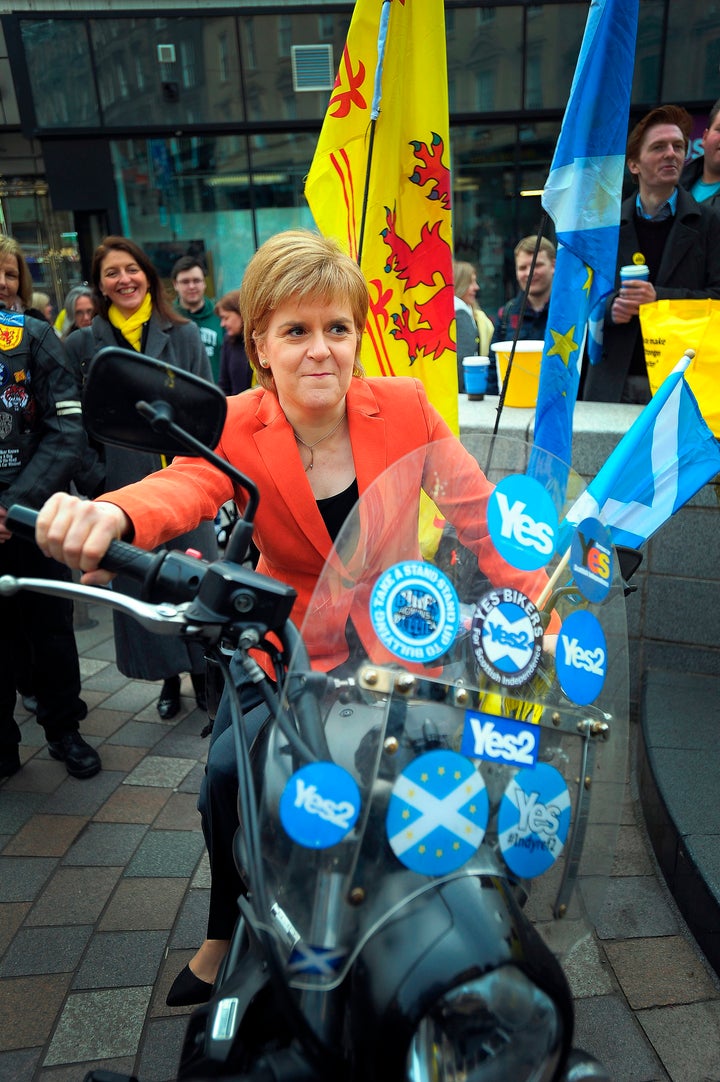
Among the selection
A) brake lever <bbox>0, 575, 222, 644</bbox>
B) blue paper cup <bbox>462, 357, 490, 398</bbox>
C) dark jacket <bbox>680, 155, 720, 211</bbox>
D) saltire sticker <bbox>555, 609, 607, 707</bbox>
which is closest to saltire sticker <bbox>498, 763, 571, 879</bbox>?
saltire sticker <bbox>555, 609, 607, 707</bbox>

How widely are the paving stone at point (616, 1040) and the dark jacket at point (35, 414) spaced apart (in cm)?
261

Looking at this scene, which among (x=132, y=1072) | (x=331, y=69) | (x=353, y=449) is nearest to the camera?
(x=353, y=449)

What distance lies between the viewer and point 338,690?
120cm

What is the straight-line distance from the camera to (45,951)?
8.32 feet

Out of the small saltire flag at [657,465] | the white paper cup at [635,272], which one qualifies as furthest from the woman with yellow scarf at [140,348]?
the small saltire flag at [657,465]

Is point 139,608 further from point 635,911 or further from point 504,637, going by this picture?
point 635,911

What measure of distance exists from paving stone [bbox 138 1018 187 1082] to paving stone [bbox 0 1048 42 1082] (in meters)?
0.27

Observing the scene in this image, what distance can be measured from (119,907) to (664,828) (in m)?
1.79

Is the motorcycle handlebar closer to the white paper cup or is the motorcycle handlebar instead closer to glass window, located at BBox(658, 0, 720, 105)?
the white paper cup

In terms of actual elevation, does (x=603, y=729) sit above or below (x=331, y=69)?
below

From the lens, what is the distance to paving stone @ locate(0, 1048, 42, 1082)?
2.07m

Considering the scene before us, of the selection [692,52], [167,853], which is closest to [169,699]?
[167,853]

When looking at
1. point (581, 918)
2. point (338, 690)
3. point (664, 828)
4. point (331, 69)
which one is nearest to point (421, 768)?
point (338, 690)

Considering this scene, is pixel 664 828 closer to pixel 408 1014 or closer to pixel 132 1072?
pixel 132 1072
